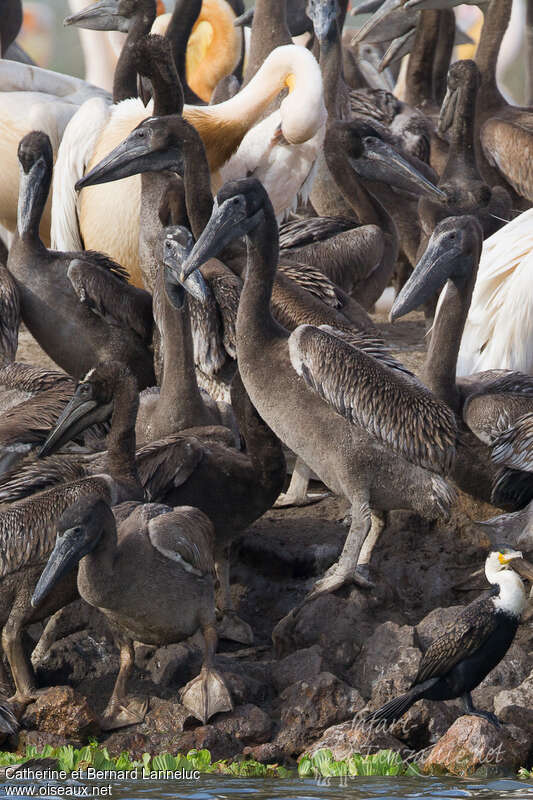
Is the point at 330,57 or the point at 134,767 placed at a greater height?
the point at 330,57

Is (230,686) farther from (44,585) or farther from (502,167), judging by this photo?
(502,167)

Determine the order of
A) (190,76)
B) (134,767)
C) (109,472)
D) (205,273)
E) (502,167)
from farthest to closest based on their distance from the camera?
(190,76) → (502,167) → (205,273) → (109,472) → (134,767)

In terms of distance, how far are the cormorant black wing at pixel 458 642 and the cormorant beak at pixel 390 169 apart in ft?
11.8

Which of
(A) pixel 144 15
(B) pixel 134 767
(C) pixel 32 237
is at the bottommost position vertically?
(B) pixel 134 767

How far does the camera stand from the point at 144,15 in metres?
9.72

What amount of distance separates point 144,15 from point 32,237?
2.85 meters

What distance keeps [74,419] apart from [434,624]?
1.61 meters

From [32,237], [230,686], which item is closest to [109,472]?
[230,686]

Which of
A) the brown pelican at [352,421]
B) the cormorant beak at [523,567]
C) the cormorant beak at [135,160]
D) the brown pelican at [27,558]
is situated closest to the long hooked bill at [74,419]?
the brown pelican at [27,558]

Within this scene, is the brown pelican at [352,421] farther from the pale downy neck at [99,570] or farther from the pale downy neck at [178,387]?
the pale downy neck at [99,570]

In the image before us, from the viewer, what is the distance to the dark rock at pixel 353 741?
467cm

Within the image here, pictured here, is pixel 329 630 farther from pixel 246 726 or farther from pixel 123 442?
pixel 123 442

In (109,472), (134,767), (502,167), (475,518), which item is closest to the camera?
(134,767)

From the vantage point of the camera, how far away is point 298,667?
205 inches
